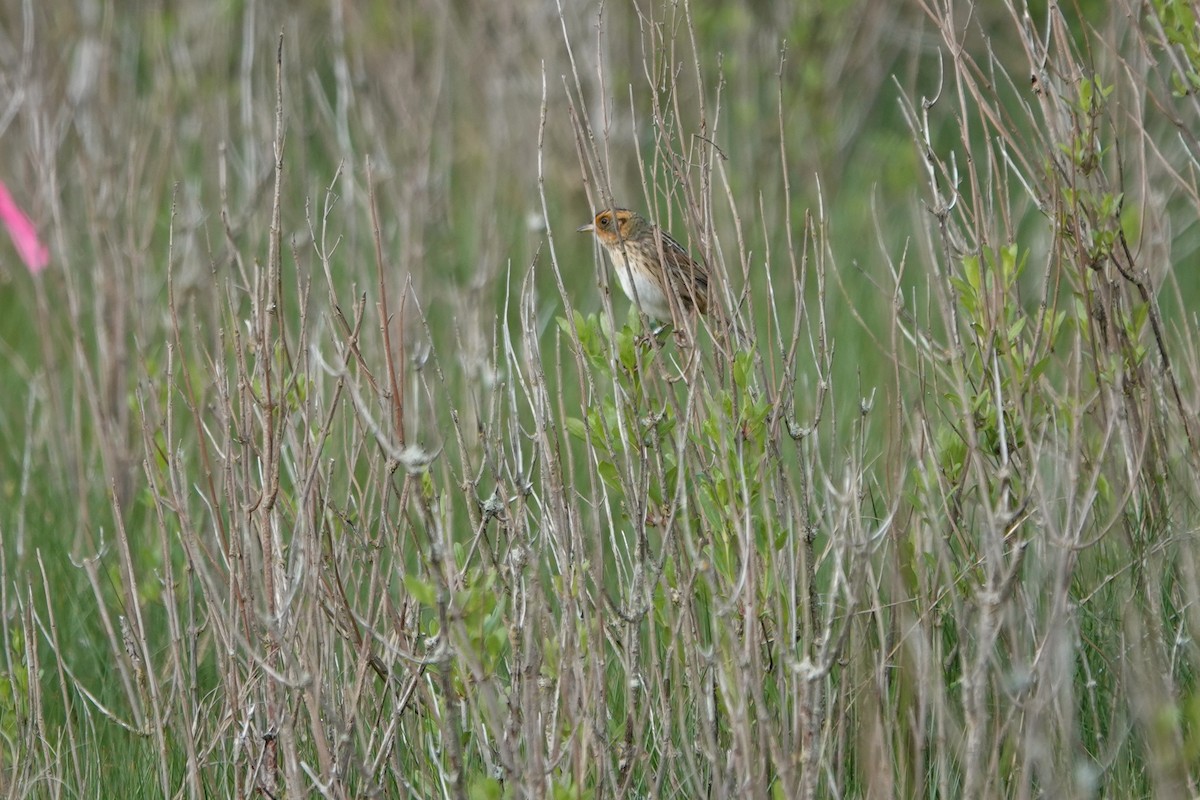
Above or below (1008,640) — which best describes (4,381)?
above

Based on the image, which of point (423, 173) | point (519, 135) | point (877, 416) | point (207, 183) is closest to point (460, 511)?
point (877, 416)

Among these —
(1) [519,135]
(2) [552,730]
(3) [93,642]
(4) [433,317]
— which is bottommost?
(2) [552,730]

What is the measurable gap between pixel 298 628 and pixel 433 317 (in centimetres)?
481

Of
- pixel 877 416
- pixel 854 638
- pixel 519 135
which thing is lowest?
pixel 854 638

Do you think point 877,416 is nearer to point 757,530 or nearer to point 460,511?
point 460,511

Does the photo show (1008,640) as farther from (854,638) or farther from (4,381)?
Answer: (4,381)

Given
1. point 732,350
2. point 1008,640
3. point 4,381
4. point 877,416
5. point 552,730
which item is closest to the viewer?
point 552,730

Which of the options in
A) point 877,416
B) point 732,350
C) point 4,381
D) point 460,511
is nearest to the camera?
point 732,350

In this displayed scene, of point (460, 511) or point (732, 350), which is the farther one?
point (460, 511)

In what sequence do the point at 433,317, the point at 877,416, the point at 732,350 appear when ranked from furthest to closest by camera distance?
the point at 433,317
the point at 877,416
the point at 732,350

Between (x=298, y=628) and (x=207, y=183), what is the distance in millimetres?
5520

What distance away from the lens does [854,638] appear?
3.23 meters

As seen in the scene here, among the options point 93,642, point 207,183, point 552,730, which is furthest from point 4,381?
point 552,730

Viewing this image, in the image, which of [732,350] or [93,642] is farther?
[93,642]
